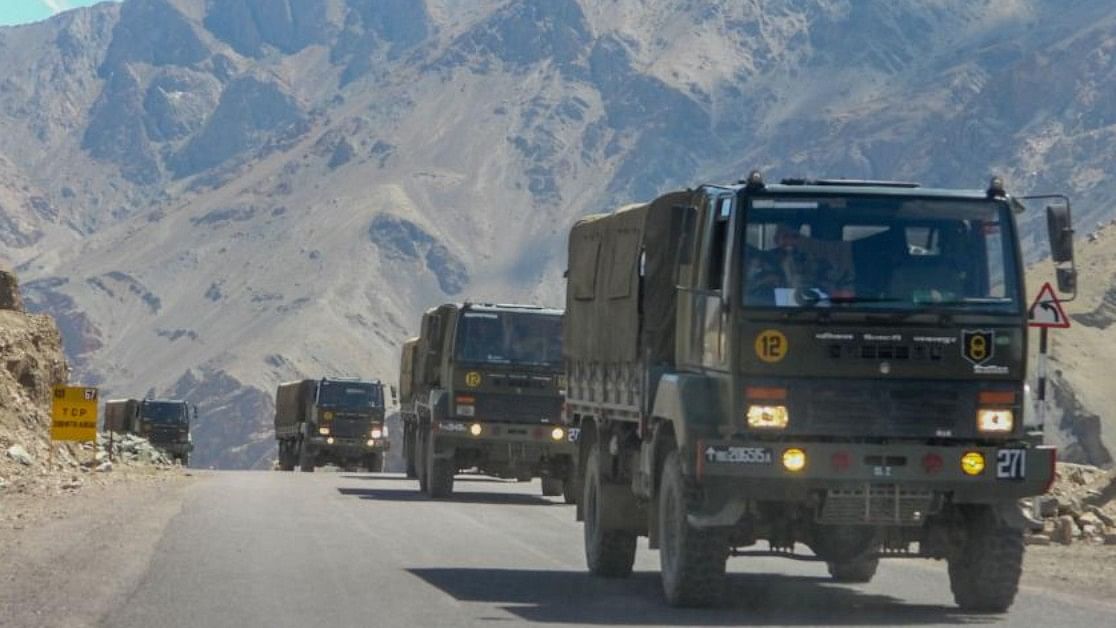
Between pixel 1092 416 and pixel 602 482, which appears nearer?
pixel 602 482

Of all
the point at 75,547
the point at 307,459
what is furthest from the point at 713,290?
the point at 307,459

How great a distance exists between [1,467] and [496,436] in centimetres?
1075

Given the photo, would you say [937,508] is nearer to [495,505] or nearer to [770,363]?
[770,363]

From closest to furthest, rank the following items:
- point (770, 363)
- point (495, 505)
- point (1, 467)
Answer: point (770, 363) < point (495, 505) < point (1, 467)

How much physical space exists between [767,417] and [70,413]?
28908 mm

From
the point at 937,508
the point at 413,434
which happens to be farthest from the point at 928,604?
the point at 413,434

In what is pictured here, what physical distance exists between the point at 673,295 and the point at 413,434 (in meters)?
29.6

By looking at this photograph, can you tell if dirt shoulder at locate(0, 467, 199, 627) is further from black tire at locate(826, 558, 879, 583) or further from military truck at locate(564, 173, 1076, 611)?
black tire at locate(826, 558, 879, 583)

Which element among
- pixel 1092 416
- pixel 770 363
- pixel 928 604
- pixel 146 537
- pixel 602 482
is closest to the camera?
pixel 770 363

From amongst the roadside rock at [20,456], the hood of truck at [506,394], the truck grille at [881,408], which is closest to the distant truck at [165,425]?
the roadside rock at [20,456]

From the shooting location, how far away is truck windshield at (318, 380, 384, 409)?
59438mm

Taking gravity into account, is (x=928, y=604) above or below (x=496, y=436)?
below

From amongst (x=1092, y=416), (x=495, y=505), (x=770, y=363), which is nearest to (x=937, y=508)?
(x=770, y=363)

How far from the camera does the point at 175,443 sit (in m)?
72.8
